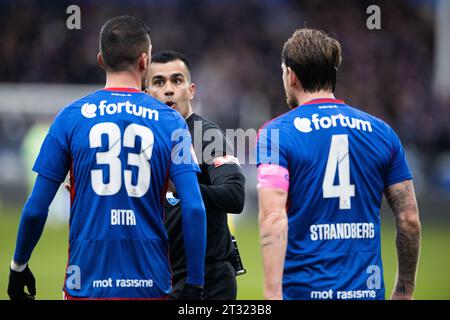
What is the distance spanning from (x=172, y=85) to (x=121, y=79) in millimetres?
1302

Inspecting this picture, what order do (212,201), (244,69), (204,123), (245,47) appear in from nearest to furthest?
(212,201) < (204,123) < (244,69) < (245,47)

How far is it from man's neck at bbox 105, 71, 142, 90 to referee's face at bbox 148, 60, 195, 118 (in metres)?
1.22

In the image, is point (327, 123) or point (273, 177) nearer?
point (273, 177)

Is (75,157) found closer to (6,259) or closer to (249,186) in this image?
(6,259)

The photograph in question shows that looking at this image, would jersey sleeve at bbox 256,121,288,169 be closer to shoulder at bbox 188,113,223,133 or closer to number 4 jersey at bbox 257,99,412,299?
number 4 jersey at bbox 257,99,412,299

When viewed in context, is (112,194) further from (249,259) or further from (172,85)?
(249,259)

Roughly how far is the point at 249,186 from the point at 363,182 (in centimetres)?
1524

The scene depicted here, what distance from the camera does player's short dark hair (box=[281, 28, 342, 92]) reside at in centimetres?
474

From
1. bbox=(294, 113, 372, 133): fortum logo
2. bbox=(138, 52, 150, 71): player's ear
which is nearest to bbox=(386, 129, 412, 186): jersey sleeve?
bbox=(294, 113, 372, 133): fortum logo

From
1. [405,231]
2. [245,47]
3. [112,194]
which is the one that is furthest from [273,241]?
[245,47]

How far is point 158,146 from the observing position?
4750 millimetres

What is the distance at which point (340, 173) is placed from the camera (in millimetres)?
4641

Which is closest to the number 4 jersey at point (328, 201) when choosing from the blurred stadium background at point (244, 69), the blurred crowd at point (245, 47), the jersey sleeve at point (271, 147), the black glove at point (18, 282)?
the jersey sleeve at point (271, 147)

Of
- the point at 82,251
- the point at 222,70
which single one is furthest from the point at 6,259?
the point at 222,70
